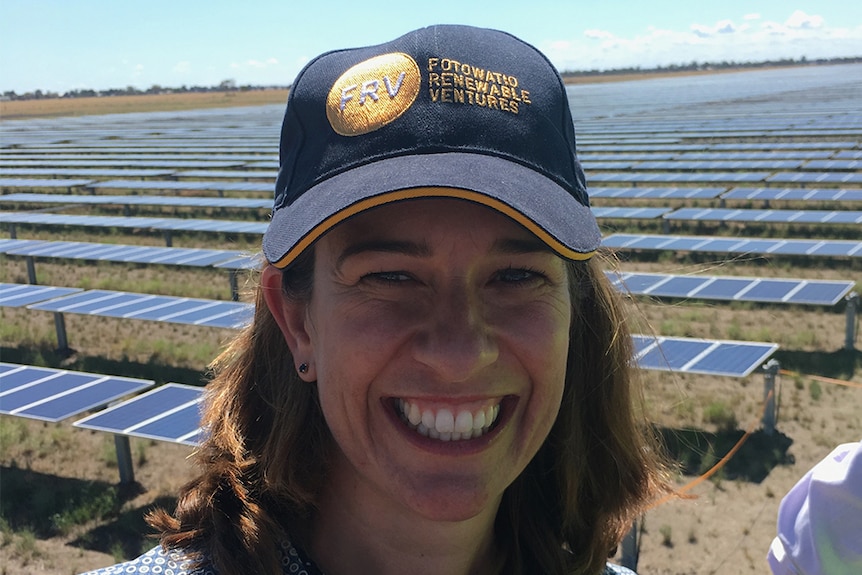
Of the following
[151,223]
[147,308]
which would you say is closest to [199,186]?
[151,223]

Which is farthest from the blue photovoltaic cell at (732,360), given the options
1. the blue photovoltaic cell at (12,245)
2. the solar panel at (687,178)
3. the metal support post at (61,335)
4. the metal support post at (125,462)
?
the solar panel at (687,178)

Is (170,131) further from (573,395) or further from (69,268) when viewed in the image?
(573,395)

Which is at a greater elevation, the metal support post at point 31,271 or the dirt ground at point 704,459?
the metal support post at point 31,271

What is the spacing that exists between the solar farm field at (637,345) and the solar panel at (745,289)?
0.12ft

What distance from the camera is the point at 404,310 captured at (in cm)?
154

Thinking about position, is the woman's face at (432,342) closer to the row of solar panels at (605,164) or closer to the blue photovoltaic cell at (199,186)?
the blue photovoltaic cell at (199,186)

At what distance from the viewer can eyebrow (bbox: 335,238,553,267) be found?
1.52m

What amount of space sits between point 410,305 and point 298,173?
13.2 inches

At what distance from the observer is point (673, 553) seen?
6051mm

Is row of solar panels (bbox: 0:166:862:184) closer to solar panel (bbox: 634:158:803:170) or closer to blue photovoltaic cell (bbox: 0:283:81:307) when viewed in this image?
solar panel (bbox: 634:158:803:170)

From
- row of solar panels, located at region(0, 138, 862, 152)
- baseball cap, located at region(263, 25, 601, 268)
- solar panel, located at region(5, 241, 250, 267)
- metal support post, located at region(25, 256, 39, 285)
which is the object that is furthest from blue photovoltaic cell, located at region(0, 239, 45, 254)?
row of solar panels, located at region(0, 138, 862, 152)

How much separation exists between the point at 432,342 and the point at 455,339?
0.04m

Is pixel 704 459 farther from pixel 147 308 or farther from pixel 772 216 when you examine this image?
pixel 772 216

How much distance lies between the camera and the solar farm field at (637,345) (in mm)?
6477
